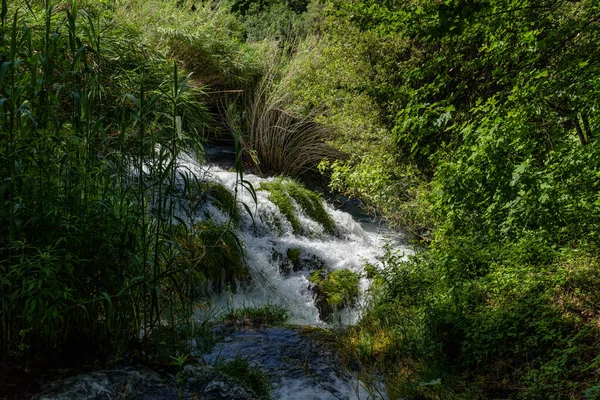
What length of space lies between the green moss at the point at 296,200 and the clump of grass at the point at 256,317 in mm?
3105

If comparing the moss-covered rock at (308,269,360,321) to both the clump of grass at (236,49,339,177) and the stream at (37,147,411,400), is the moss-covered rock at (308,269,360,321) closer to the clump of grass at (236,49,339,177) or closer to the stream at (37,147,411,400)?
the stream at (37,147,411,400)

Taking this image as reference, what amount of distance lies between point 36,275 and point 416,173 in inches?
199

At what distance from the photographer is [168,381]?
257cm

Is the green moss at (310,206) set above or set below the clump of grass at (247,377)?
below

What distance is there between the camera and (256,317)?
4570mm

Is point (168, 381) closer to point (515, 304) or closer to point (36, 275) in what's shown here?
point (36, 275)

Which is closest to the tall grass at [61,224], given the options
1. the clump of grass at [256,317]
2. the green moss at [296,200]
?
the clump of grass at [256,317]

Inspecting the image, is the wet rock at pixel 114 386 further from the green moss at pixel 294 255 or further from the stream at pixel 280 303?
the green moss at pixel 294 255

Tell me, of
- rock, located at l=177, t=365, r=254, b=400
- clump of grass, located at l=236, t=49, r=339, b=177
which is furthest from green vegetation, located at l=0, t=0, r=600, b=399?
clump of grass, located at l=236, t=49, r=339, b=177

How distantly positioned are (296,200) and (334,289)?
2728 mm

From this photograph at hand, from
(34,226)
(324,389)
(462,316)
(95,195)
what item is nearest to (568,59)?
(462,316)

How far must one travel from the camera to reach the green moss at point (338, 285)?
226 inches

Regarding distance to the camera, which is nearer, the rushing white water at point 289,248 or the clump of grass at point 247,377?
the clump of grass at point 247,377

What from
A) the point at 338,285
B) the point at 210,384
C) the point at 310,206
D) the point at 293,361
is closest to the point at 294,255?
the point at 338,285
